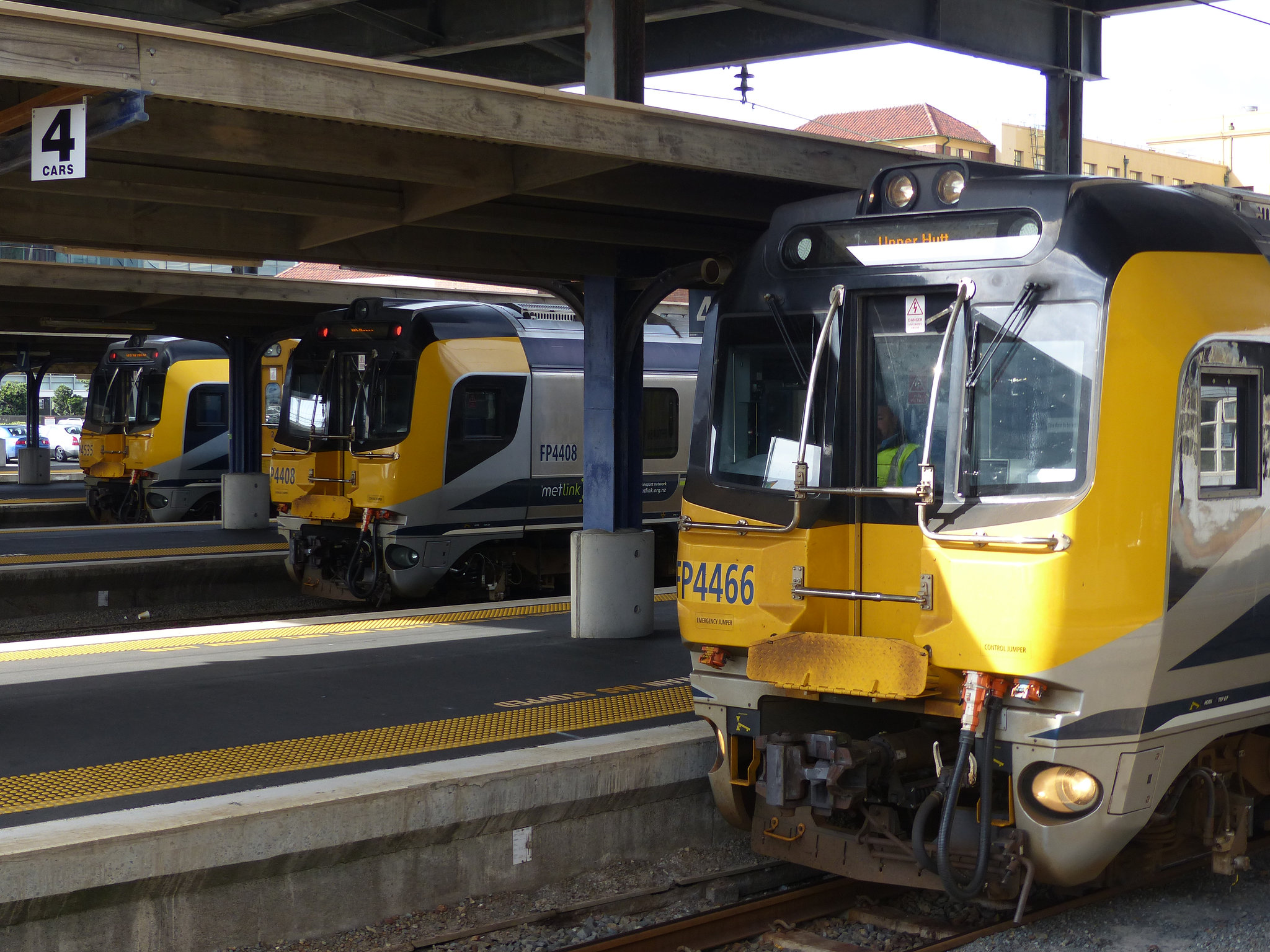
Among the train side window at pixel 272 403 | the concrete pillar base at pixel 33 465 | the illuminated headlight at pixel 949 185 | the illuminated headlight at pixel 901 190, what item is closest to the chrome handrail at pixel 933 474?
the illuminated headlight at pixel 949 185

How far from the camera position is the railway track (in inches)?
234

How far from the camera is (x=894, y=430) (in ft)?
19.6

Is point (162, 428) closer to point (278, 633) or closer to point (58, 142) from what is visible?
point (278, 633)

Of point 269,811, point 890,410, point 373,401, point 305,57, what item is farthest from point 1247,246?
point 373,401

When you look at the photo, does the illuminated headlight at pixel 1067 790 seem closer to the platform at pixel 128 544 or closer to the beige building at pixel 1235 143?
the platform at pixel 128 544

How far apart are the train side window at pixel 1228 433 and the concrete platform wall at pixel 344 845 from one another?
301 centimetres

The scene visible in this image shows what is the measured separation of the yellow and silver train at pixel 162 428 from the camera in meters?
22.8

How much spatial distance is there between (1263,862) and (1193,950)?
5.58ft

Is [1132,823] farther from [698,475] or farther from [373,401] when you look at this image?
[373,401]

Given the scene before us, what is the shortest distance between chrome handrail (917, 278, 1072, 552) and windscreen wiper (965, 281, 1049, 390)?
0.13 m

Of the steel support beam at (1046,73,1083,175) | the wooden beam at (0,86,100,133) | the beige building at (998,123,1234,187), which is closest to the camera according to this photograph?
the wooden beam at (0,86,100,133)

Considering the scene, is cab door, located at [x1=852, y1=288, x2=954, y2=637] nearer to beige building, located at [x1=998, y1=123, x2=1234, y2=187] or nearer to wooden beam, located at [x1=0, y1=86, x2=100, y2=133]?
wooden beam, located at [x1=0, y1=86, x2=100, y2=133]

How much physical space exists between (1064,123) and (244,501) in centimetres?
1321

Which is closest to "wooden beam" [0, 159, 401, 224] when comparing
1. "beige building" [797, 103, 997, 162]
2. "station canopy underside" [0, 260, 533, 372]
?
"station canopy underside" [0, 260, 533, 372]
